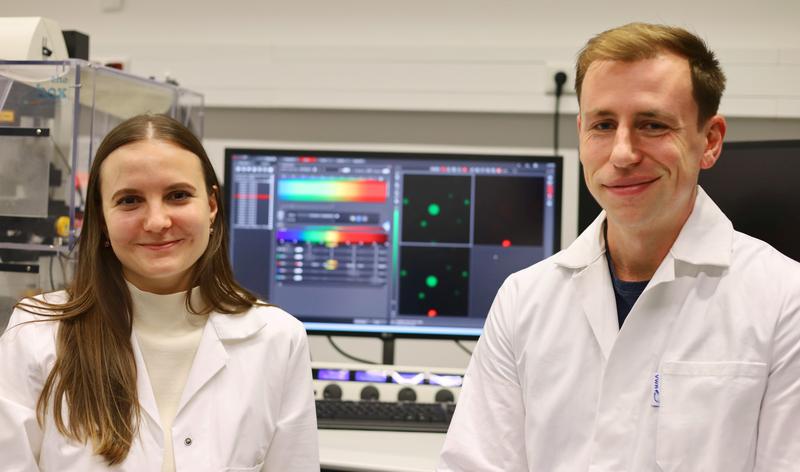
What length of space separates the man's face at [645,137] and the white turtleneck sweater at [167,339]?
733 millimetres

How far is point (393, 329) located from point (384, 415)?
0.30 meters

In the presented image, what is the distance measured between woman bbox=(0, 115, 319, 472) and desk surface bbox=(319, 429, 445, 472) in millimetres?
138

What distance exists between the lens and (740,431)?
1.14 m

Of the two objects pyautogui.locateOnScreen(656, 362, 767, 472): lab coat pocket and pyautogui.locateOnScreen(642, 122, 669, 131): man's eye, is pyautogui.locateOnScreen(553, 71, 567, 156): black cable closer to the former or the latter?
pyautogui.locateOnScreen(642, 122, 669, 131): man's eye

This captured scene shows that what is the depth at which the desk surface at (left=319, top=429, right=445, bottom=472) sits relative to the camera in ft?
4.83

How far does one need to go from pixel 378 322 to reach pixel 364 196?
308 mm

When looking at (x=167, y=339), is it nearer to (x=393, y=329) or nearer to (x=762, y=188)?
(x=393, y=329)

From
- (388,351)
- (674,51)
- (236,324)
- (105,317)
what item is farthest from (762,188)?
(105,317)

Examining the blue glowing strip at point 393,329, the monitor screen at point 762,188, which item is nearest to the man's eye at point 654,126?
the monitor screen at point 762,188

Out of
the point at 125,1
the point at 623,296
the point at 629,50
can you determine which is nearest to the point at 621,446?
the point at 623,296

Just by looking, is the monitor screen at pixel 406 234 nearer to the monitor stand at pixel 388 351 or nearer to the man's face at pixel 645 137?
the monitor stand at pixel 388 351

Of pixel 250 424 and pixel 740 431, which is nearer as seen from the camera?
pixel 740 431

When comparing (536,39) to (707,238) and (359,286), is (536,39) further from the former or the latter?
(707,238)

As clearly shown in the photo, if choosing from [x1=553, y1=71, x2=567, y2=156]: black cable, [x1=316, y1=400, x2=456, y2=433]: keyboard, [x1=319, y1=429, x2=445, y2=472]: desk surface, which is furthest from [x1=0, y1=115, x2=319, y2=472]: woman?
[x1=553, y1=71, x2=567, y2=156]: black cable
